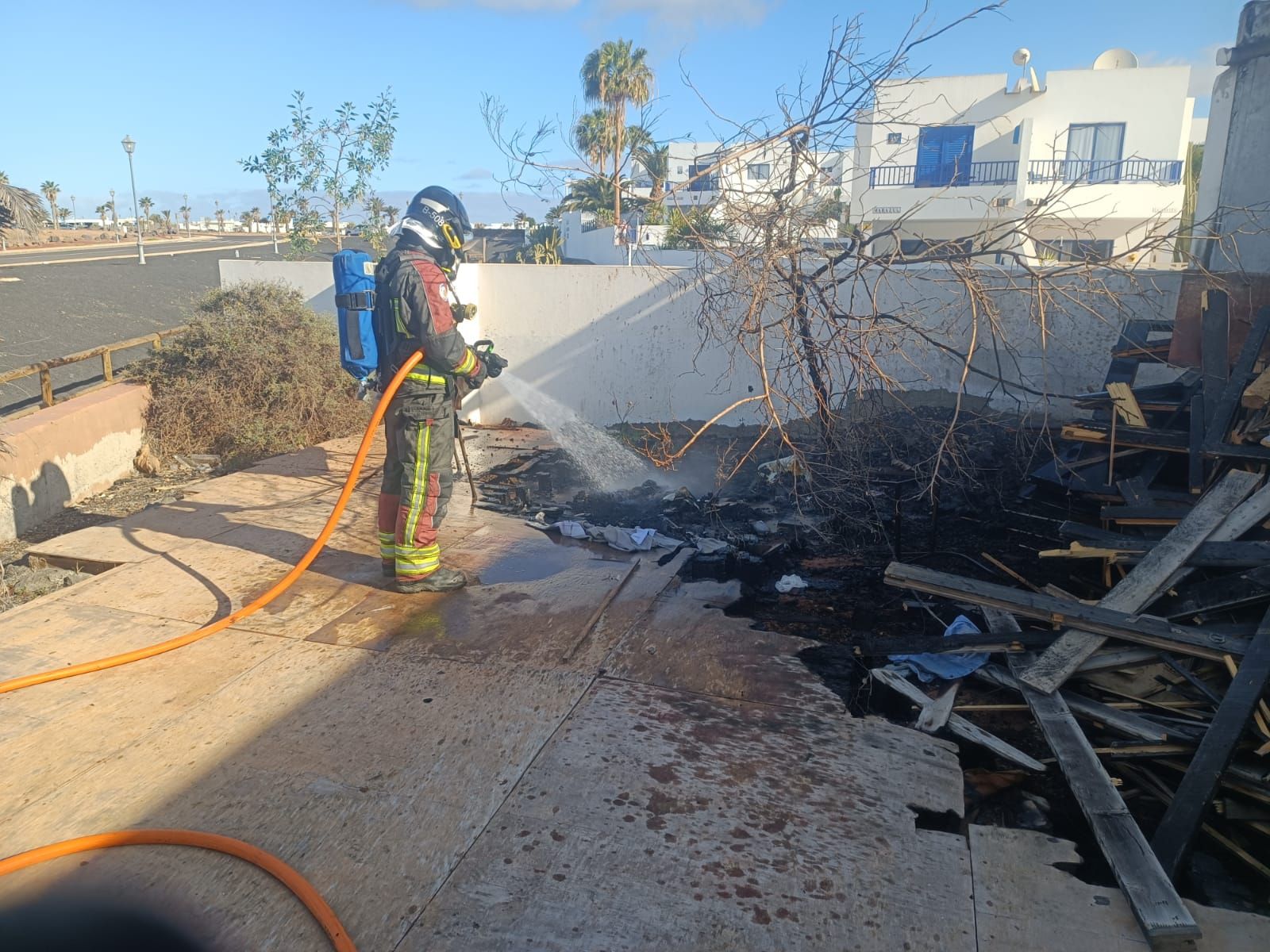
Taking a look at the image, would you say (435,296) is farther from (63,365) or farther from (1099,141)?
(1099,141)

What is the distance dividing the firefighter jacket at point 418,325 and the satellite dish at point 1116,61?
2553 cm

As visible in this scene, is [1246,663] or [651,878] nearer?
[651,878]

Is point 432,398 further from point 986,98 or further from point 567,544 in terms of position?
point 986,98

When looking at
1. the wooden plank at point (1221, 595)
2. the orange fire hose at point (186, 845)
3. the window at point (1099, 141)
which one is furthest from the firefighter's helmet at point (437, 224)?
the window at point (1099, 141)

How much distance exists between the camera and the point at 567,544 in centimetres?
566

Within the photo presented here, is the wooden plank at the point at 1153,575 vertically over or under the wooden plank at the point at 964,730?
over

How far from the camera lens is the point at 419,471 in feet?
14.9

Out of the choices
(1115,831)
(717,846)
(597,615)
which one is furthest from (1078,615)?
(597,615)

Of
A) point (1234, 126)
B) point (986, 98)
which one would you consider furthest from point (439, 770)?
point (986, 98)

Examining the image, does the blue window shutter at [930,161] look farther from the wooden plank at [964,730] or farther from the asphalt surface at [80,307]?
the wooden plank at [964,730]

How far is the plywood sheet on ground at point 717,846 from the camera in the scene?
232 centimetres

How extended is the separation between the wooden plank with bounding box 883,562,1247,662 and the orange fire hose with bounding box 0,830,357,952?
111 inches

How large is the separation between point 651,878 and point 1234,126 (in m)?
8.48

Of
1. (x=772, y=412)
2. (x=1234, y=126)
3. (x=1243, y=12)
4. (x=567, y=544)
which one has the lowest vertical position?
(x=567, y=544)
